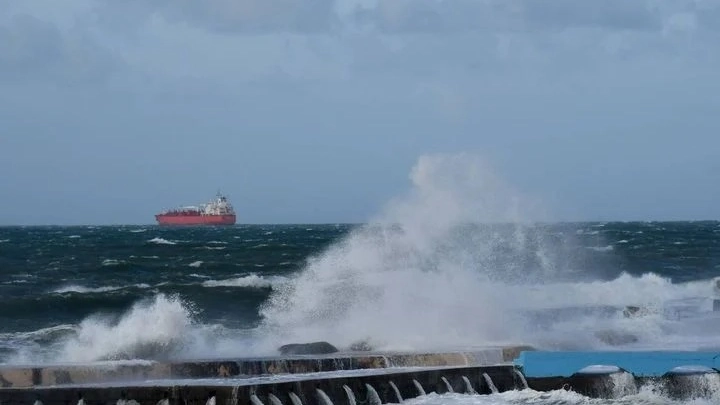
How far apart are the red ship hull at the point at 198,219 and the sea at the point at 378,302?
62.7m

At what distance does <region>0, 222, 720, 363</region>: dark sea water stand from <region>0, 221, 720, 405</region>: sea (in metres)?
0.05

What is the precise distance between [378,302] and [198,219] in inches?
3467

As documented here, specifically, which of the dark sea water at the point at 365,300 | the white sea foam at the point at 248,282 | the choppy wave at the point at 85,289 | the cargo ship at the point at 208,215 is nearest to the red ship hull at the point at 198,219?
the cargo ship at the point at 208,215

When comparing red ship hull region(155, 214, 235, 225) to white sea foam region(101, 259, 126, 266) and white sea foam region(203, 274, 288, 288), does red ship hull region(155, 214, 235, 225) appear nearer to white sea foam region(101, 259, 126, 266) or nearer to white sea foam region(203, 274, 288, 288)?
white sea foam region(101, 259, 126, 266)

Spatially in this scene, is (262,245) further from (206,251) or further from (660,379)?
(660,379)

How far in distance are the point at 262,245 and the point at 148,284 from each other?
22879mm

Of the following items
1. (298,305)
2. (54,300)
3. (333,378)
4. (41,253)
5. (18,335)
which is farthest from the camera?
(41,253)

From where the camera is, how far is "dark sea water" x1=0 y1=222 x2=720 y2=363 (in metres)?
22.0

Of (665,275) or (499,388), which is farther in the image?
(665,275)

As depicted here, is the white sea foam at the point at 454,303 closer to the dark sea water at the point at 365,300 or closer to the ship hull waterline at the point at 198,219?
the dark sea water at the point at 365,300

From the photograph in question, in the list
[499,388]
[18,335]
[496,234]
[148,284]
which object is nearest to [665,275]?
[496,234]

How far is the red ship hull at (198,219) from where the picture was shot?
367 feet

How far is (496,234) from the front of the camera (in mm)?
38219

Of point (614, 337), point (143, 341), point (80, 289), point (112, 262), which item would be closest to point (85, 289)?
point (80, 289)
